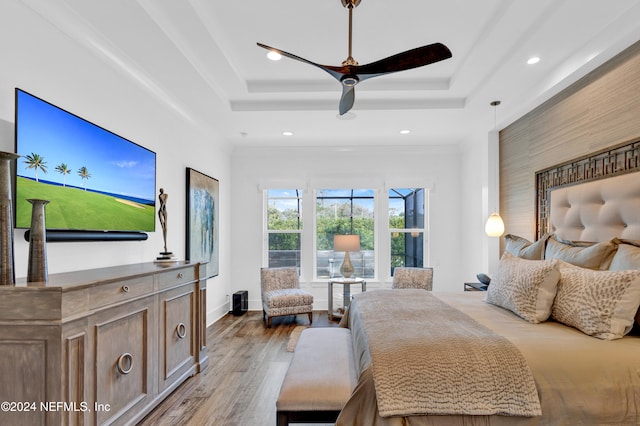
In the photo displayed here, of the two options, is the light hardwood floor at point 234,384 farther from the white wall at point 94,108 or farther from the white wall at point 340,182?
the white wall at point 340,182

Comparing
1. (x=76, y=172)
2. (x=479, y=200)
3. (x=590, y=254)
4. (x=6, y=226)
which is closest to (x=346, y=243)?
(x=479, y=200)

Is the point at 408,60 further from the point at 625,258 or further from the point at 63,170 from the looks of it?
the point at 63,170

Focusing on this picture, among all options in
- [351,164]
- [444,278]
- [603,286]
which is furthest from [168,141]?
[444,278]

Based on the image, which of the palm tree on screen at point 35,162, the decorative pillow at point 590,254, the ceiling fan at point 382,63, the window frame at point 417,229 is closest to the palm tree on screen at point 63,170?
the palm tree on screen at point 35,162

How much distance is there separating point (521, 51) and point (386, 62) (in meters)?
1.35

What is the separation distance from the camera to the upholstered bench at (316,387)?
1.73m

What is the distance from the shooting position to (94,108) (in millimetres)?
2582

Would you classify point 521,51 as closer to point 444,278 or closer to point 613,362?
point 613,362

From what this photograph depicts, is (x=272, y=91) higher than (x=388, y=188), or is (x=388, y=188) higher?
(x=272, y=91)

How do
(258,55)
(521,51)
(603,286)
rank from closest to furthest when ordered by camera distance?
1. (603,286)
2. (521,51)
3. (258,55)

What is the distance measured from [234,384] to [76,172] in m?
2.00

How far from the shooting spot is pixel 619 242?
2.19 m

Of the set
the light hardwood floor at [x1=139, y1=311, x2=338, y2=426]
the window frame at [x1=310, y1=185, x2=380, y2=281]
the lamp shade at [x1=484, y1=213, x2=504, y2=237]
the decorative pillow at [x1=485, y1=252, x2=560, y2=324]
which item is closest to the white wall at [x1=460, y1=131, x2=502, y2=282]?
the lamp shade at [x1=484, y1=213, x2=504, y2=237]

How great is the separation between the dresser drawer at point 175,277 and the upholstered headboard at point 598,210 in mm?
3225
